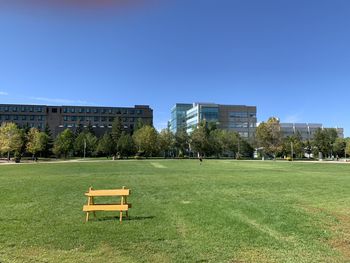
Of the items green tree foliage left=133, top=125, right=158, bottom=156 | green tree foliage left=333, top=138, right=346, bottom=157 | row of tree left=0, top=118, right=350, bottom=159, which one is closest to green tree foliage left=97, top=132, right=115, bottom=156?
row of tree left=0, top=118, right=350, bottom=159

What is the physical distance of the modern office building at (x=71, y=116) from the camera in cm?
16012

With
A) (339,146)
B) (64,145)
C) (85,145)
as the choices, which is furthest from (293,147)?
(64,145)

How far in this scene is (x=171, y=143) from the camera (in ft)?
421

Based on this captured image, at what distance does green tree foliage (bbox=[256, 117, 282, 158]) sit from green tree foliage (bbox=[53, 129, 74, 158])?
61.7m

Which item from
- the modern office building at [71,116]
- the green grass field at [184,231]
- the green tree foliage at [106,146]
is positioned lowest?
the green grass field at [184,231]

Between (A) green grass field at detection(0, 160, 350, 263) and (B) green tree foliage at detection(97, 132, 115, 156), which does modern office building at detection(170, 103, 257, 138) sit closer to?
(B) green tree foliage at detection(97, 132, 115, 156)

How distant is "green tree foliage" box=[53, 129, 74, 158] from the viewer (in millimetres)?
116812

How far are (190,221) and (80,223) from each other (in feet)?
10.1

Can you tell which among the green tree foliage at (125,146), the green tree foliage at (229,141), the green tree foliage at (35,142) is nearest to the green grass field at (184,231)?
the green tree foliage at (35,142)

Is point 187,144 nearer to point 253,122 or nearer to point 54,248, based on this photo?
point 253,122

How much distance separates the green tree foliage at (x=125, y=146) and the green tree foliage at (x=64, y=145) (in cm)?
1601

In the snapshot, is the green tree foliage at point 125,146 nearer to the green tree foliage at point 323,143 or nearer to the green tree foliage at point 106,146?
the green tree foliage at point 106,146

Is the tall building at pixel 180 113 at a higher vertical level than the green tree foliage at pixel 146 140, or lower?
higher

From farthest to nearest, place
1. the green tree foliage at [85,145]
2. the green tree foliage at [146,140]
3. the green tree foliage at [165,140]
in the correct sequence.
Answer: the green tree foliage at [85,145], the green tree foliage at [165,140], the green tree foliage at [146,140]
